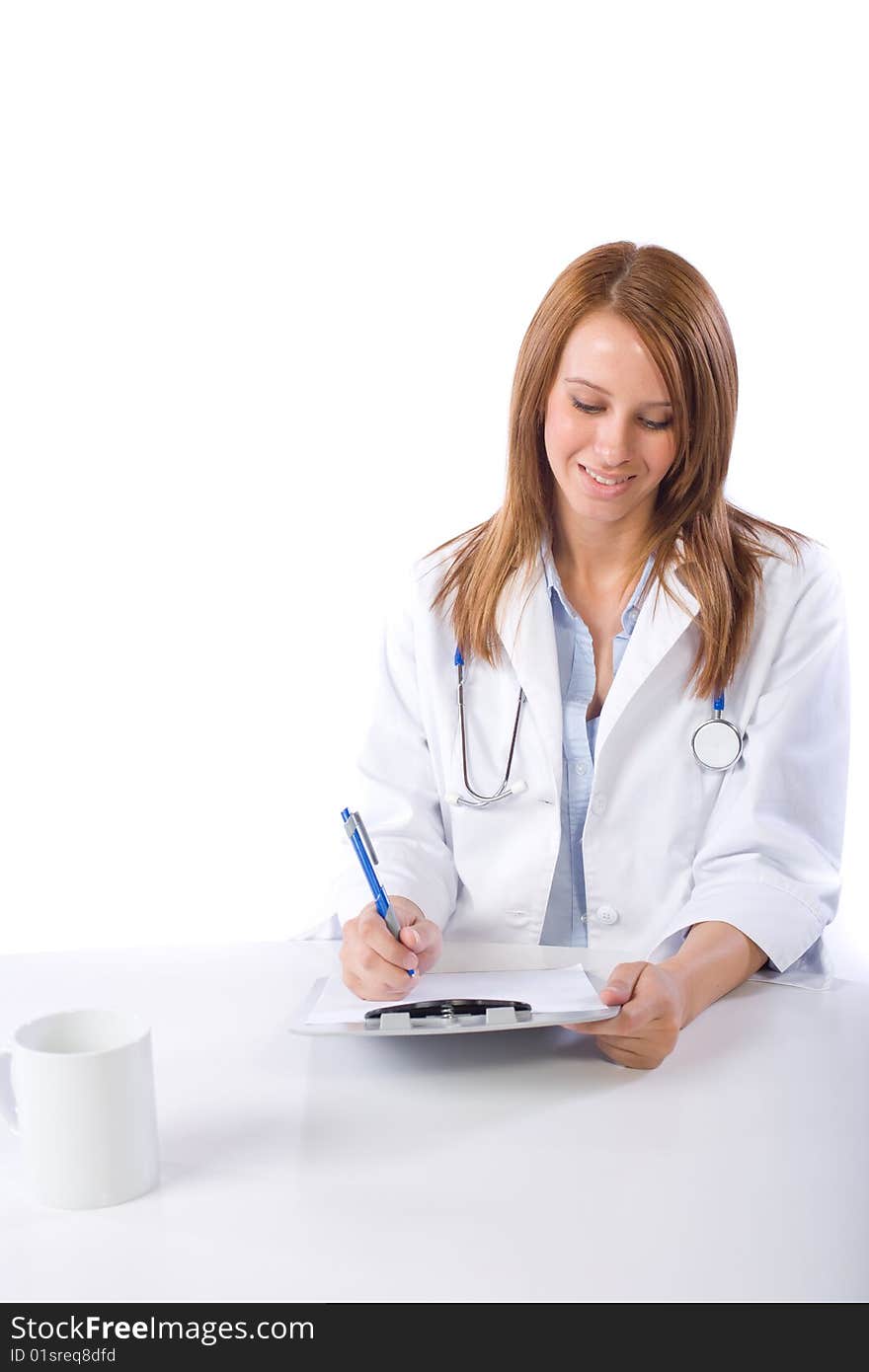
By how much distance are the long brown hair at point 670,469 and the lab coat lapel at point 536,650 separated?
18 millimetres

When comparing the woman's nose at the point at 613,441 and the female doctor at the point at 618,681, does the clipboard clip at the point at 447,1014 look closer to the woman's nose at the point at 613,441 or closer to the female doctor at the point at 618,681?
the female doctor at the point at 618,681

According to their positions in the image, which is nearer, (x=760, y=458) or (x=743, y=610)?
(x=743, y=610)

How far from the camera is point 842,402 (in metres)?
2.93

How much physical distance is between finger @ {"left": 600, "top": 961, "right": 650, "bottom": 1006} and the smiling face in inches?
27.3

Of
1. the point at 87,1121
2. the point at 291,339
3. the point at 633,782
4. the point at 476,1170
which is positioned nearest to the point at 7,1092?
the point at 87,1121

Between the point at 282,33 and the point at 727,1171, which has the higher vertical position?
the point at 282,33

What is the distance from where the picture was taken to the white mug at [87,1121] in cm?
91

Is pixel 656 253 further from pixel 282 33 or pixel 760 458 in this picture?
pixel 282 33

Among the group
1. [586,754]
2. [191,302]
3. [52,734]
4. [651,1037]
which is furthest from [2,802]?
[651,1037]

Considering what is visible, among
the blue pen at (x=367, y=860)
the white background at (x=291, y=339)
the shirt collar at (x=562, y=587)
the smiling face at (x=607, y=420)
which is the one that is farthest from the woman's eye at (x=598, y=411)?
the white background at (x=291, y=339)

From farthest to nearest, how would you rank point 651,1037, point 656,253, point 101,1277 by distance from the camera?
point 656,253
point 651,1037
point 101,1277

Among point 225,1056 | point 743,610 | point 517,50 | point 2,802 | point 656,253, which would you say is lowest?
point 2,802

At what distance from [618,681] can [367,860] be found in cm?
49

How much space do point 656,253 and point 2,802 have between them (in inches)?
84.5
